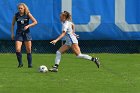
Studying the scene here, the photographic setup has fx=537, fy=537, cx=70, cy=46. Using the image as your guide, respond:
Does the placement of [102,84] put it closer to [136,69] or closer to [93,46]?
[136,69]

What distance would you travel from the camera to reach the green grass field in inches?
398

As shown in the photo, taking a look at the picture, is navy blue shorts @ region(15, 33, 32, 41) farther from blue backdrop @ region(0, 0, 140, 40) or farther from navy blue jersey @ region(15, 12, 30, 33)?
blue backdrop @ region(0, 0, 140, 40)

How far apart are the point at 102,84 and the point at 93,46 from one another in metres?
9.85

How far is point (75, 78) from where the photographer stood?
11.9 metres

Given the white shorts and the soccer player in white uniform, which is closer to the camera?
the soccer player in white uniform

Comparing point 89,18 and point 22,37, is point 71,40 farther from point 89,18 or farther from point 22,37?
point 89,18

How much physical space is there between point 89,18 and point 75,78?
848cm

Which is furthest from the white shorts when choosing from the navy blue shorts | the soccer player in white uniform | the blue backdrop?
the blue backdrop

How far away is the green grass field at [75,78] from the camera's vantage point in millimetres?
10102

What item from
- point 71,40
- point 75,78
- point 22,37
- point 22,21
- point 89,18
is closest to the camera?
point 75,78

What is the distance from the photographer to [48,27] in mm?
20031

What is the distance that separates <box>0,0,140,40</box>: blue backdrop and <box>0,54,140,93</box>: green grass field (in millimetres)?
3271

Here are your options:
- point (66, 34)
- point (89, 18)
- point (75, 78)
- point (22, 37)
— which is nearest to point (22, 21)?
point (22, 37)

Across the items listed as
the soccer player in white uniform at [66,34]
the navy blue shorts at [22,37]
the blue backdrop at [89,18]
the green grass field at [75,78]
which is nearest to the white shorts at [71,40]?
the soccer player in white uniform at [66,34]
